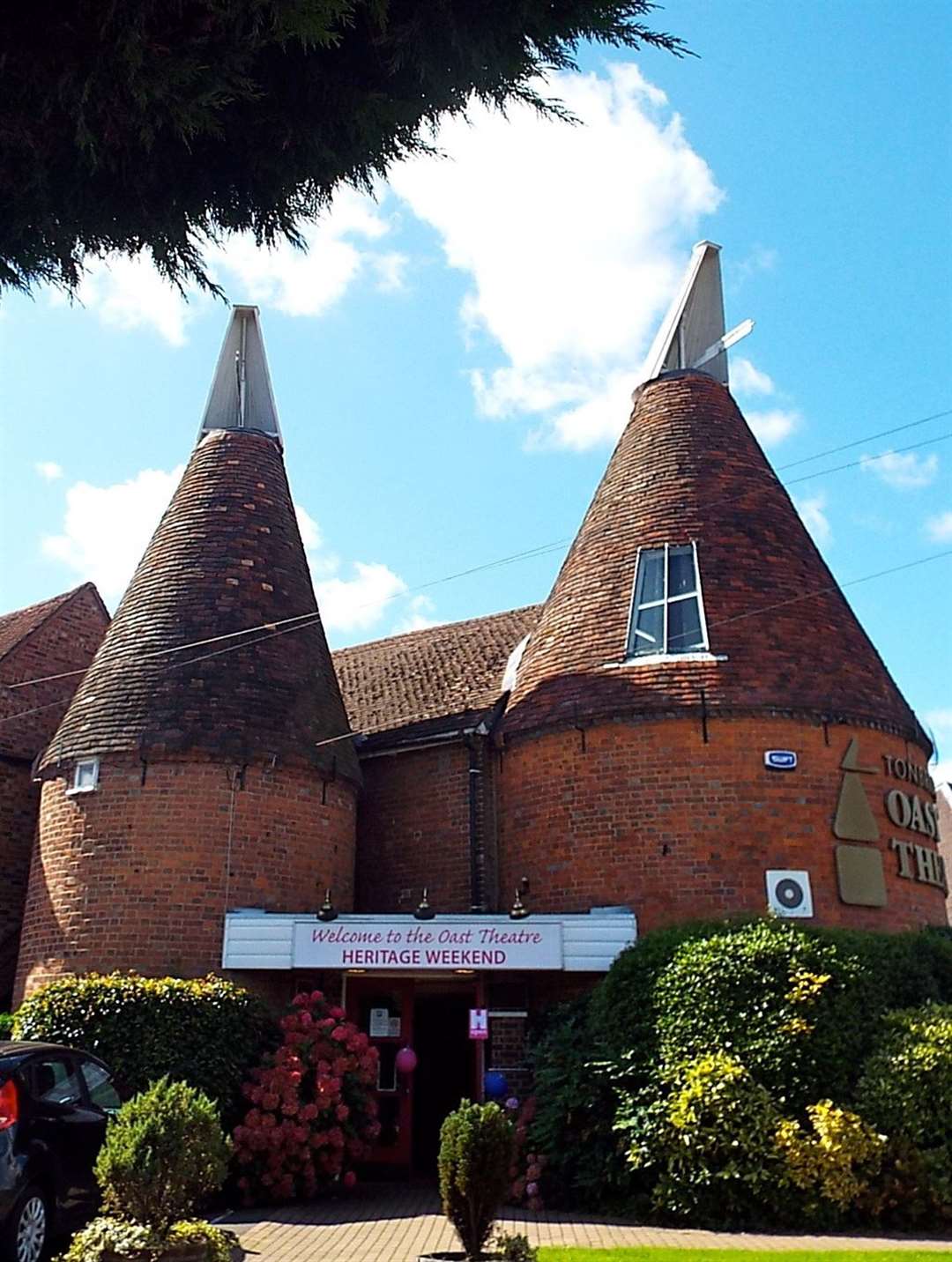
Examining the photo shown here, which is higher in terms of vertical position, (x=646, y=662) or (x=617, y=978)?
(x=646, y=662)

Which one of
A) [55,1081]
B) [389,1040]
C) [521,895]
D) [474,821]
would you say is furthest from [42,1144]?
[474,821]

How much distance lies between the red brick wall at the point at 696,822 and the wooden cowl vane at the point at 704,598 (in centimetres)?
37

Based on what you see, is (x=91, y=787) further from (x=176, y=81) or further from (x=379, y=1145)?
(x=176, y=81)

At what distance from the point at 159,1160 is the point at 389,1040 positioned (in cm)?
782

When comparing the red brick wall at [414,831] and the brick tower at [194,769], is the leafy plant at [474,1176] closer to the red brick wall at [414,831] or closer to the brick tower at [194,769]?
the brick tower at [194,769]

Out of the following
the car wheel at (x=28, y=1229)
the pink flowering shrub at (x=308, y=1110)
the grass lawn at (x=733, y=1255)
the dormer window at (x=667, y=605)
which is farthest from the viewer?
the dormer window at (x=667, y=605)

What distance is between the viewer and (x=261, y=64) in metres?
8.57

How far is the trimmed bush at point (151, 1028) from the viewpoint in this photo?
1282 cm

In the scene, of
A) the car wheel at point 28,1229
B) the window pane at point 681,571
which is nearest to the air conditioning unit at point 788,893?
the window pane at point 681,571

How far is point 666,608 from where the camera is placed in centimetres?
1625

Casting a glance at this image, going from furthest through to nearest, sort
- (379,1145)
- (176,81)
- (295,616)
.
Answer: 1. (295,616)
2. (379,1145)
3. (176,81)

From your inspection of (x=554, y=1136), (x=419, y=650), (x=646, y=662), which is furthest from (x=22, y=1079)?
(x=419, y=650)

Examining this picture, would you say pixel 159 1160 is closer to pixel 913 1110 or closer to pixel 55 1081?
pixel 55 1081

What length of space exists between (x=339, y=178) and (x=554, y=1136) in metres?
9.47
